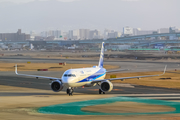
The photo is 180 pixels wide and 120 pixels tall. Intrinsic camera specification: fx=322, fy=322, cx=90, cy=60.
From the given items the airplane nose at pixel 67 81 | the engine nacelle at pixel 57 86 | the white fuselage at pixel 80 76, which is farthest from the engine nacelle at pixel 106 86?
the engine nacelle at pixel 57 86

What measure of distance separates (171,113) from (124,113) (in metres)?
5.11

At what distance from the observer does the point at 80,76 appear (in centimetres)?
4775

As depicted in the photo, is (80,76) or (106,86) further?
(106,86)

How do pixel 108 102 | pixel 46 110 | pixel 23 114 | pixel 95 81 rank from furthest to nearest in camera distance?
1. pixel 95 81
2. pixel 108 102
3. pixel 46 110
4. pixel 23 114

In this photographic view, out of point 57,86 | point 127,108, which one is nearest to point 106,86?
point 57,86

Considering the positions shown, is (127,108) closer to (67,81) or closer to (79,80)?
(67,81)

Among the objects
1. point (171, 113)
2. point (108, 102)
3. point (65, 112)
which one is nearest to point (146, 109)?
point (171, 113)

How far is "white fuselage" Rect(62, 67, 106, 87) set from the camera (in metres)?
46.2

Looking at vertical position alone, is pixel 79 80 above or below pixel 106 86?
above

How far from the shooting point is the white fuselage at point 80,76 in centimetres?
4619

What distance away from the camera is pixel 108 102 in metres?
42.0

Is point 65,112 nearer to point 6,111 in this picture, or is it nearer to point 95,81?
point 6,111

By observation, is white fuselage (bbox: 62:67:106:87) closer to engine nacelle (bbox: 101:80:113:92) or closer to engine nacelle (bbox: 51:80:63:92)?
engine nacelle (bbox: 51:80:63:92)

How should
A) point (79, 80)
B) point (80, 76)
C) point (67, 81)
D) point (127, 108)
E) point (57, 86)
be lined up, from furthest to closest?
point (57, 86) < point (80, 76) < point (79, 80) < point (67, 81) < point (127, 108)
